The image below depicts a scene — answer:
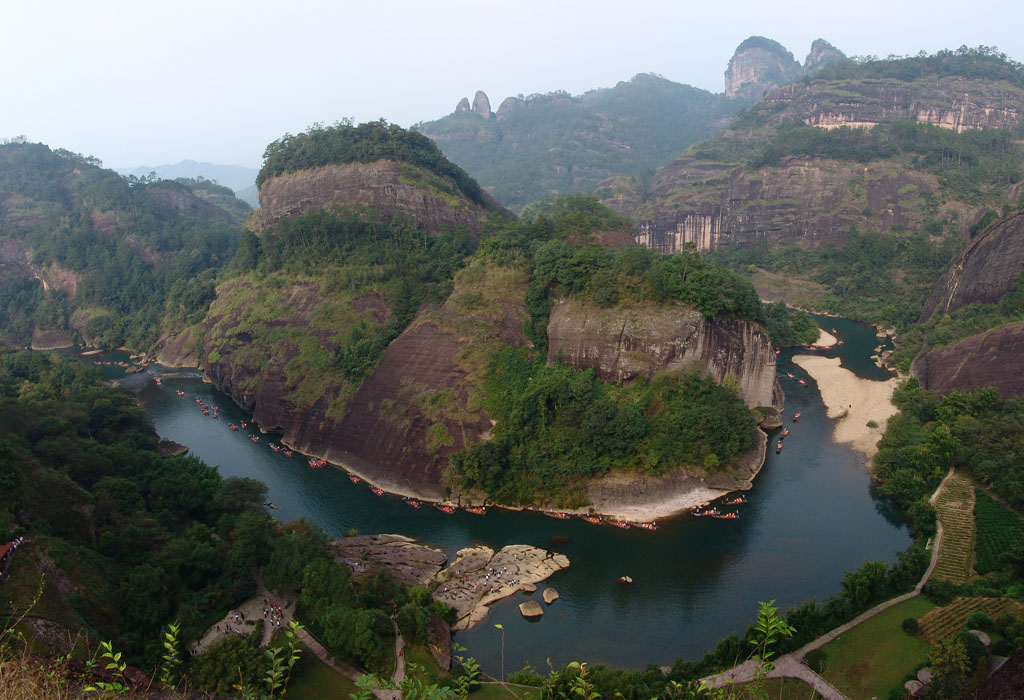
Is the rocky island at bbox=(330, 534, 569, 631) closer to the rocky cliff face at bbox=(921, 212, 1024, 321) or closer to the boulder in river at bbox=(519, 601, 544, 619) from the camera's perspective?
the boulder in river at bbox=(519, 601, 544, 619)

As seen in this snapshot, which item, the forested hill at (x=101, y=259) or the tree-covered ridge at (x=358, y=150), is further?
the forested hill at (x=101, y=259)

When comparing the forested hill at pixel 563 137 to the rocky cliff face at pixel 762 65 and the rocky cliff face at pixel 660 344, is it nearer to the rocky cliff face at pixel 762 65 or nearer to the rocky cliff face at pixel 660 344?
the rocky cliff face at pixel 762 65

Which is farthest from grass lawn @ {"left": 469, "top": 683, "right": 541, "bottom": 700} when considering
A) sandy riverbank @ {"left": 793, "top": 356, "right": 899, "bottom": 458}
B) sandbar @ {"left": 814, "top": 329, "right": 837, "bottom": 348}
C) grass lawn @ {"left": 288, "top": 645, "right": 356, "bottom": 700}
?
sandbar @ {"left": 814, "top": 329, "right": 837, "bottom": 348}

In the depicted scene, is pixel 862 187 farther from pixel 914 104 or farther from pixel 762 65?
pixel 762 65

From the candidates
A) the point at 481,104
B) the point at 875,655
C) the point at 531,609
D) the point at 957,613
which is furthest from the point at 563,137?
the point at 875,655

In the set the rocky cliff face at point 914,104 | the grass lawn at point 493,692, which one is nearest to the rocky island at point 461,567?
the grass lawn at point 493,692
